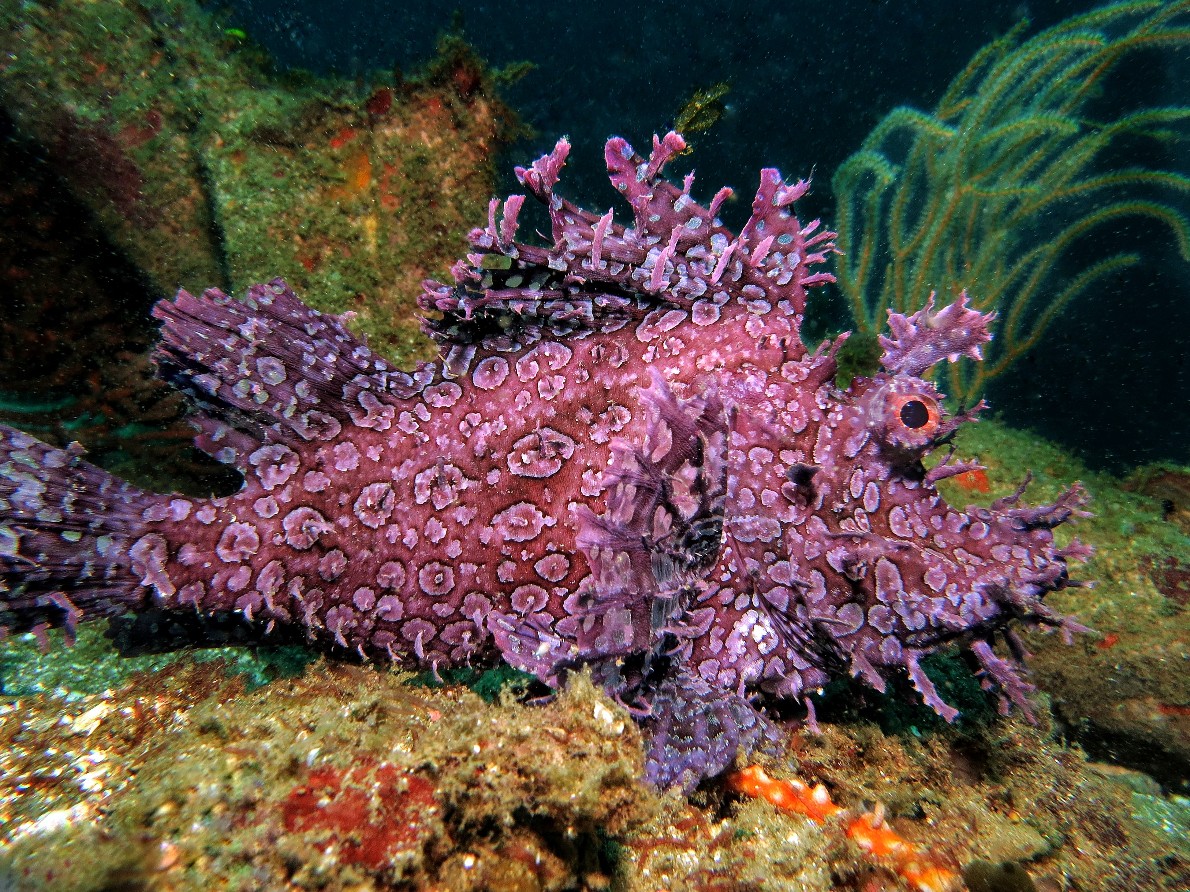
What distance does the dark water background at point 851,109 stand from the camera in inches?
1173

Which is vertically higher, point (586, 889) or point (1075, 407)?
point (1075, 407)

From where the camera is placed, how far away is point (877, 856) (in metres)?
2.63

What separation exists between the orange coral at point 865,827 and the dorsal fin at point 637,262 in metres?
2.72

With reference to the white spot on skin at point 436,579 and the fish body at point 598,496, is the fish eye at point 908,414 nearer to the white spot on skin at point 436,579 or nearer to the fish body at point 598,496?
the fish body at point 598,496

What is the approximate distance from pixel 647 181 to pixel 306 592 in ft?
10.9

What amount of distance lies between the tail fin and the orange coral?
3625 mm

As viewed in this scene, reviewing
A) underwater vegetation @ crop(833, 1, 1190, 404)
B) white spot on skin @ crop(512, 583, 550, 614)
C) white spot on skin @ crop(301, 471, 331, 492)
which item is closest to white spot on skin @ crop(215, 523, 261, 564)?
white spot on skin @ crop(301, 471, 331, 492)

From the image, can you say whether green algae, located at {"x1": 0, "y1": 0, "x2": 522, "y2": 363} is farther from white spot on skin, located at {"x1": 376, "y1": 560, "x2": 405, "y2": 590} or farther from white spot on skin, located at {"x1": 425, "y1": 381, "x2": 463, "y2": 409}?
white spot on skin, located at {"x1": 376, "y1": 560, "x2": 405, "y2": 590}

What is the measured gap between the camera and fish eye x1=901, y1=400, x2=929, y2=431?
127 inches

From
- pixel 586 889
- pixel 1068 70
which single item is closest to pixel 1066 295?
pixel 1068 70

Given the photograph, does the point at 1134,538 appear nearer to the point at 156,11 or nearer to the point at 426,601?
the point at 426,601

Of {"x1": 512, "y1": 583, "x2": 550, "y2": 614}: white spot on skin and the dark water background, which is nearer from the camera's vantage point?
{"x1": 512, "y1": 583, "x2": 550, "y2": 614}: white spot on skin

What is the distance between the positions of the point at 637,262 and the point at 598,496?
147cm

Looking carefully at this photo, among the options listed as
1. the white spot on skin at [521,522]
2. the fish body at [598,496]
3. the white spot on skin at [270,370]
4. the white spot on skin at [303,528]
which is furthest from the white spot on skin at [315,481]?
the white spot on skin at [521,522]
